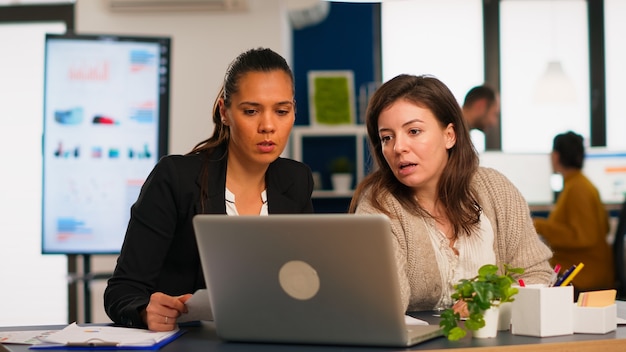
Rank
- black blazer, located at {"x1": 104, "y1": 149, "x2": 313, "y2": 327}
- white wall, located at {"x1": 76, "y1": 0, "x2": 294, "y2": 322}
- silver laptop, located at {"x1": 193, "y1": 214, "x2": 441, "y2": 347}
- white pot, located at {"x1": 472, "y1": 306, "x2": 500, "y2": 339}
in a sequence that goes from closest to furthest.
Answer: silver laptop, located at {"x1": 193, "y1": 214, "x2": 441, "y2": 347} < white pot, located at {"x1": 472, "y1": 306, "x2": 500, "y2": 339} < black blazer, located at {"x1": 104, "y1": 149, "x2": 313, "y2": 327} < white wall, located at {"x1": 76, "y1": 0, "x2": 294, "y2": 322}

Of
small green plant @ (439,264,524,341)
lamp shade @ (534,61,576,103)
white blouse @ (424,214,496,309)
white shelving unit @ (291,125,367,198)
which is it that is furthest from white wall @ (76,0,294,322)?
small green plant @ (439,264,524,341)

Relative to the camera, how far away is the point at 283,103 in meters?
1.89

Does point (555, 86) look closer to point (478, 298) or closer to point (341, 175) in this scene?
point (341, 175)

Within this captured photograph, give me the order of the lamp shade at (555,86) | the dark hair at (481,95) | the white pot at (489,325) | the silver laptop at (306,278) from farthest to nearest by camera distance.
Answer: the lamp shade at (555,86)
the dark hair at (481,95)
the white pot at (489,325)
the silver laptop at (306,278)

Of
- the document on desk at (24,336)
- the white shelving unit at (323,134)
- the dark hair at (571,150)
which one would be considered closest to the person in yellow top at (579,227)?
the dark hair at (571,150)

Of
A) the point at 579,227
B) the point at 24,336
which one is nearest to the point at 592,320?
the point at 24,336

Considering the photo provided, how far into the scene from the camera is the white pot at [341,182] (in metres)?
5.60

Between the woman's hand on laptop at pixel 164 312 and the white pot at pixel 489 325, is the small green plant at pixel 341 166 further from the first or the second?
the white pot at pixel 489 325

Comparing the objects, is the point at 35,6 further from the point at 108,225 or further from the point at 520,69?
the point at 520,69

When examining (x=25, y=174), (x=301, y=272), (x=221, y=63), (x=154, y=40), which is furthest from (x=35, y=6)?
(x=301, y=272)

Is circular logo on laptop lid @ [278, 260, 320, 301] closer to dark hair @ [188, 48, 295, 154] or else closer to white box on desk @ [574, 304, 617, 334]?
white box on desk @ [574, 304, 617, 334]

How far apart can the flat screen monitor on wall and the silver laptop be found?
2392 millimetres

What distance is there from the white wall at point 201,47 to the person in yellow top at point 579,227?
5.66 ft

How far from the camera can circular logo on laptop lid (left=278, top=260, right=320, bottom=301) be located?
1.35 m
